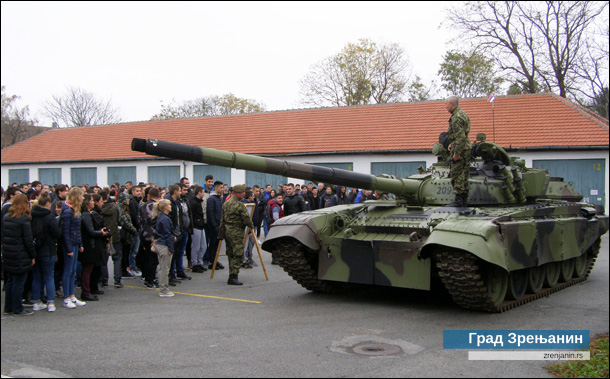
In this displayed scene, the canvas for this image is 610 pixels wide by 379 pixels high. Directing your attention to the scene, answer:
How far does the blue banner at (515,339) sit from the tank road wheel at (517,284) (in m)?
1.72

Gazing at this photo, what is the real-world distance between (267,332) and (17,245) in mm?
3521

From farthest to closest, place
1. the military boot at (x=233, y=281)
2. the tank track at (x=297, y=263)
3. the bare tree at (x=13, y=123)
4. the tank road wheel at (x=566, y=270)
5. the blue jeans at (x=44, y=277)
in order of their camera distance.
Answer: the bare tree at (x=13, y=123), the tank road wheel at (x=566, y=270), the military boot at (x=233, y=281), the tank track at (x=297, y=263), the blue jeans at (x=44, y=277)

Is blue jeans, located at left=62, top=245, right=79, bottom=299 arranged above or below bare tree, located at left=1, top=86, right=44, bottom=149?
below

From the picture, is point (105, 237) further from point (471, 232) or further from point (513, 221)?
point (513, 221)

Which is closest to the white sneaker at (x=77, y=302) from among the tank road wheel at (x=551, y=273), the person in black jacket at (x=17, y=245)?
the person in black jacket at (x=17, y=245)

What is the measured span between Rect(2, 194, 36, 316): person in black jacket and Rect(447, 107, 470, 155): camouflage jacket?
6136 mm

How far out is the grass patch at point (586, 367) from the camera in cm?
525

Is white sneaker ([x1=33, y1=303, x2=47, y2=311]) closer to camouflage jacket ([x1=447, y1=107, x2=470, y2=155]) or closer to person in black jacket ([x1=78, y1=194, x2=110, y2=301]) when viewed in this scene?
person in black jacket ([x1=78, y1=194, x2=110, y2=301])

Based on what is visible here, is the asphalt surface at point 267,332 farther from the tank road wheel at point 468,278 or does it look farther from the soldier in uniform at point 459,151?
the soldier in uniform at point 459,151

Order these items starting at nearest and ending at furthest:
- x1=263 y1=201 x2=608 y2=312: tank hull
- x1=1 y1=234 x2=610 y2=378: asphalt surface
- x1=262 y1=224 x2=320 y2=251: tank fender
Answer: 1. x1=1 y1=234 x2=610 y2=378: asphalt surface
2. x1=263 y1=201 x2=608 y2=312: tank hull
3. x1=262 y1=224 x2=320 y2=251: tank fender

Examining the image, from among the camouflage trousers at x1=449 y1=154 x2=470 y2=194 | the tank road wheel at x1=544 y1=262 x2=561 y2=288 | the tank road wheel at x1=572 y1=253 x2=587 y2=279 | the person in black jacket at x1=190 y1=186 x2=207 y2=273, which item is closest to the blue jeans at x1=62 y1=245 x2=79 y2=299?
the person in black jacket at x1=190 y1=186 x2=207 y2=273

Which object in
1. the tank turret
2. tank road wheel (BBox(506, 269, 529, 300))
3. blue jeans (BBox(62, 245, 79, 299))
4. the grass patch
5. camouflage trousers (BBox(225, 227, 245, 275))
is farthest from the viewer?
camouflage trousers (BBox(225, 227, 245, 275))

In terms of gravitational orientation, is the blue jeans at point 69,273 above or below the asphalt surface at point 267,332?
above

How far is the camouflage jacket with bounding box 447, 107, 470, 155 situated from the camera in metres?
9.05
